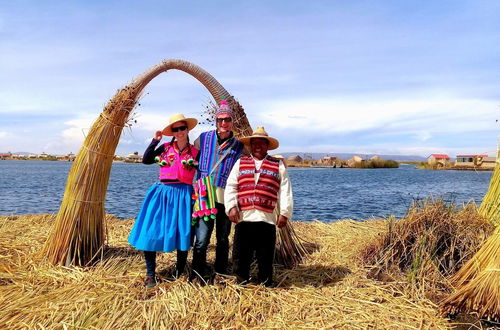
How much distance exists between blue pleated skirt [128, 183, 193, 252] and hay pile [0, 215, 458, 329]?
1.42 feet

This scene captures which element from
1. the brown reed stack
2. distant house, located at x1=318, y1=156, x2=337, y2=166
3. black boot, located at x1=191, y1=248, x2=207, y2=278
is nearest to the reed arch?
the brown reed stack

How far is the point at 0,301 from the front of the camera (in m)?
3.68

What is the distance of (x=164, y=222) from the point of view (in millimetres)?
3977

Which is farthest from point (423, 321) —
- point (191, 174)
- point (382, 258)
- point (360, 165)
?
point (360, 165)

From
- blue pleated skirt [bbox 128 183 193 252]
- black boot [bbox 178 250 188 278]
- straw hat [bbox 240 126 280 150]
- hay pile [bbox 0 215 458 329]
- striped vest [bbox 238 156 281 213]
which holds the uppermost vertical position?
straw hat [bbox 240 126 280 150]

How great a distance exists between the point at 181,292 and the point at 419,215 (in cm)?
270

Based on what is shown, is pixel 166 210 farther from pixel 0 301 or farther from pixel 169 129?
pixel 0 301

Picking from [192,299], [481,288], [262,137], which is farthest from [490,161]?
[192,299]

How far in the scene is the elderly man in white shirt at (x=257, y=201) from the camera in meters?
3.87

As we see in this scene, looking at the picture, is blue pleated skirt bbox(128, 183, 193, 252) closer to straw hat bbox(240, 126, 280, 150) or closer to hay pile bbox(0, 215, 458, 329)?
hay pile bbox(0, 215, 458, 329)

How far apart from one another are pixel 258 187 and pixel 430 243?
2.00m

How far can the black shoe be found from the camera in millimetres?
4062

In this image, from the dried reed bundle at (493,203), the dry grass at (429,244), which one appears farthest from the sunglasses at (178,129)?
the dried reed bundle at (493,203)

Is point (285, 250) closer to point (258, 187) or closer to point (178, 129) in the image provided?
point (258, 187)
